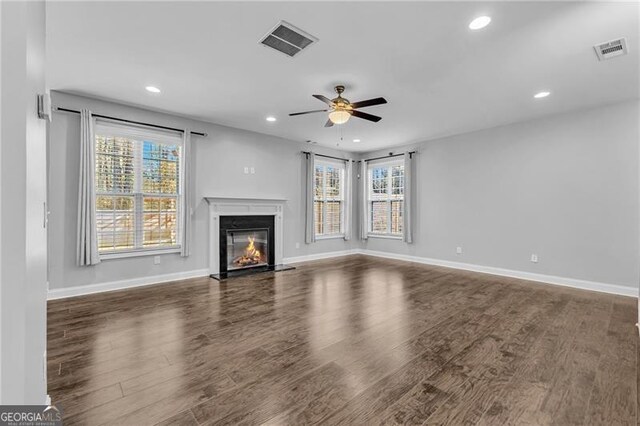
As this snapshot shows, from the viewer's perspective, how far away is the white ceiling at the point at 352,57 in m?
2.38

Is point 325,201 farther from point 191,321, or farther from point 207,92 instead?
point 191,321

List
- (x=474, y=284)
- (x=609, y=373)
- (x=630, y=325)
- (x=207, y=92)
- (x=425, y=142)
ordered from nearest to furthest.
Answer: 1. (x=609, y=373)
2. (x=630, y=325)
3. (x=207, y=92)
4. (x=474, y=284)
5. (x=425, y=142)

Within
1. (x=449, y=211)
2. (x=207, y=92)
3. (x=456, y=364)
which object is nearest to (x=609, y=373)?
(x=456, y=364)

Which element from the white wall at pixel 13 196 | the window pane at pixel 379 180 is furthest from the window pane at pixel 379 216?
the white wall at pixel 13 196

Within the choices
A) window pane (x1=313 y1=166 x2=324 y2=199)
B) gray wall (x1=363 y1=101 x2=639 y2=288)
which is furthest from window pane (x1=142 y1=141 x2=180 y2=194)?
gray wall (x1=363 y1=101 x2=639 y2=288)

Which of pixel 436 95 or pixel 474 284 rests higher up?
pixel 436 95

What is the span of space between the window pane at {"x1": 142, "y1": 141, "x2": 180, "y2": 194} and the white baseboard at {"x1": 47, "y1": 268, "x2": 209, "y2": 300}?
4.65ft

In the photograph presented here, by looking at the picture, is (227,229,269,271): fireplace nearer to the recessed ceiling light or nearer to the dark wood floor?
the dark wood floor

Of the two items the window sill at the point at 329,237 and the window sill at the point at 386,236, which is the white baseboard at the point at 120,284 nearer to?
the window sill at the point at 329,237

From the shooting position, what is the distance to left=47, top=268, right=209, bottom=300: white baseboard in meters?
3.99

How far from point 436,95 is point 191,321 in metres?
4.19

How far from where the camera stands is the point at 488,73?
3.39m

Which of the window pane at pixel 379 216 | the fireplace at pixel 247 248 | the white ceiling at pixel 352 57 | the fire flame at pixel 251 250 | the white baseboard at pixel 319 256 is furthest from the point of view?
the window pane at pixel 379 216

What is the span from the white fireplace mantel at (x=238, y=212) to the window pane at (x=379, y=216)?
2602 millimetres
